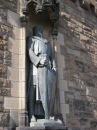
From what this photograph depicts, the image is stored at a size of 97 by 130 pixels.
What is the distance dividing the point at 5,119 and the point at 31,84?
0.70m

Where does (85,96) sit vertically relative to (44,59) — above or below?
below

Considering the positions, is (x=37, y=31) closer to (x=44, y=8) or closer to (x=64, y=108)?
(x=44, y=8)

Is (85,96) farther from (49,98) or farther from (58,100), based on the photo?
(49,98)

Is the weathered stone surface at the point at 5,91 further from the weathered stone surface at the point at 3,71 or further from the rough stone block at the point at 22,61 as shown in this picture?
the rough stone block at the point at 22,61

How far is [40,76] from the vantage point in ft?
13.6

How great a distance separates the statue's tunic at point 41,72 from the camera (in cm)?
406

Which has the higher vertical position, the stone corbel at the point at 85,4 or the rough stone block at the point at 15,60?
the stone corbel at the point at 85,4

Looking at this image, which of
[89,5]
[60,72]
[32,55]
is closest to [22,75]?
[32,55]

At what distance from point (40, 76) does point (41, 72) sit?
0.21 ft

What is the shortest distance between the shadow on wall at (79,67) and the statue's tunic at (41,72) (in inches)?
28.2

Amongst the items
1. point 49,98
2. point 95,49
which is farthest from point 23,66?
point 95,49

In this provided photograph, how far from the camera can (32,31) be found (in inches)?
183

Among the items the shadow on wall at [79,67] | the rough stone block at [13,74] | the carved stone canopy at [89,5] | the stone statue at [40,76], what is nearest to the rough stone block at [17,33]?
the stone statue at [40,76]

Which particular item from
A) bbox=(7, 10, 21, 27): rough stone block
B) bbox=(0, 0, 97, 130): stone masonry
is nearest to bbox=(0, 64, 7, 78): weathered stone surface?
bbox=(0, 0, 97, 130): stone masonry
